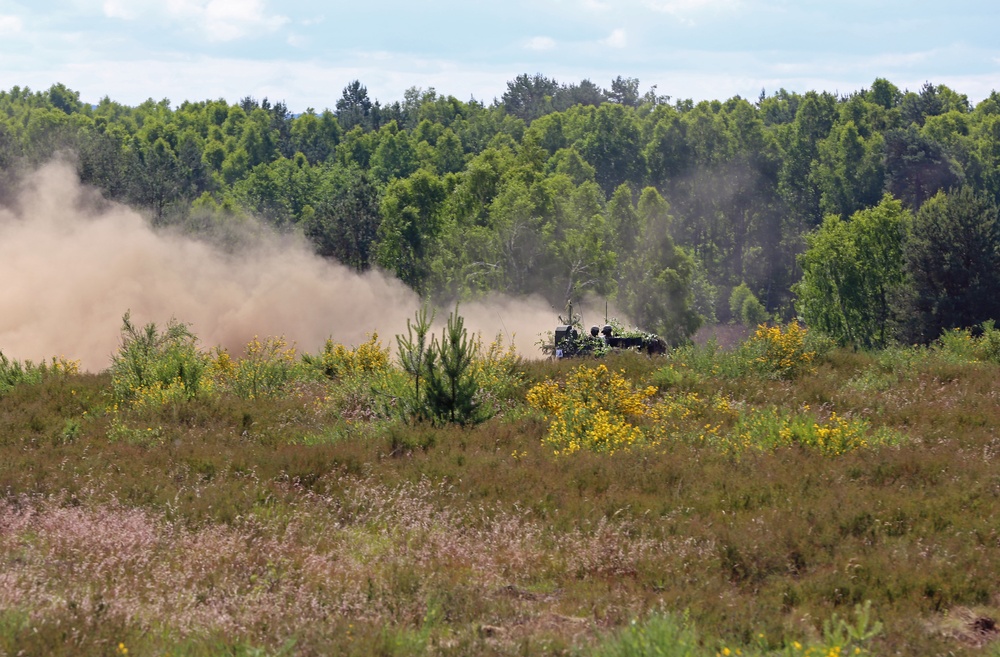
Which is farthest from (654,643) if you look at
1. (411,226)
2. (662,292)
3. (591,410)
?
(411,226)

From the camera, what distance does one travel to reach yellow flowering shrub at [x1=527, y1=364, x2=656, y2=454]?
16.0m

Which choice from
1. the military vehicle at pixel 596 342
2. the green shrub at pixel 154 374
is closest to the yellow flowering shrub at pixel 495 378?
the green shrub at pixel 154 374

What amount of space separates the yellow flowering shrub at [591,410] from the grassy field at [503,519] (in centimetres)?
5

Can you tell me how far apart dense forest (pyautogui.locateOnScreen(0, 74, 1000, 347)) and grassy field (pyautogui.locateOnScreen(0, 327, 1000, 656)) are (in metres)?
46.3

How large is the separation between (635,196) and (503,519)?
14113cm

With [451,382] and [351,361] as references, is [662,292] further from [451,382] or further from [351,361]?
[451,382]

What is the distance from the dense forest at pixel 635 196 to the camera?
250ft

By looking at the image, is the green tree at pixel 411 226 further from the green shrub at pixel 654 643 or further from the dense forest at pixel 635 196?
the green shrub at pixel 654 643

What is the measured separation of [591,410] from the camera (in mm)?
17812

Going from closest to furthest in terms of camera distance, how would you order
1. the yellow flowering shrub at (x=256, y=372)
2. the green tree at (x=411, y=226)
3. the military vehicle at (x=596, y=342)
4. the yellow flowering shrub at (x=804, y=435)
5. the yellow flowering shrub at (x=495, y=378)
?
the yellow flowering shrub at (x=804, y=435), the yellow flowering shrub at (x=495, y=378), the yellow flowering shrub at (x=256, y=372), the military vehicle at (x=596, y=342), the green tree at (x=411, y=226)

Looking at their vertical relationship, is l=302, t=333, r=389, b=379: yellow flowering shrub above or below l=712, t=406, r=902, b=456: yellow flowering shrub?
below

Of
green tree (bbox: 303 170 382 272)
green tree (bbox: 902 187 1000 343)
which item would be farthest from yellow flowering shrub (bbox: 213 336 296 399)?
green tree (bbox: 303 170 382 272)

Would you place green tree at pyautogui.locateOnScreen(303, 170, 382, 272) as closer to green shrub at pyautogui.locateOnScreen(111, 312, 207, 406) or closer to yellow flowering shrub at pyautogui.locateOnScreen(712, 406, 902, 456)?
green shrub at pyautogui.locateOnScreen(111, 312, 207, 406)

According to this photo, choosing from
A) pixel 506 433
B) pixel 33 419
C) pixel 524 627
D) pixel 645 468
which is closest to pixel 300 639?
pixel 524 627
